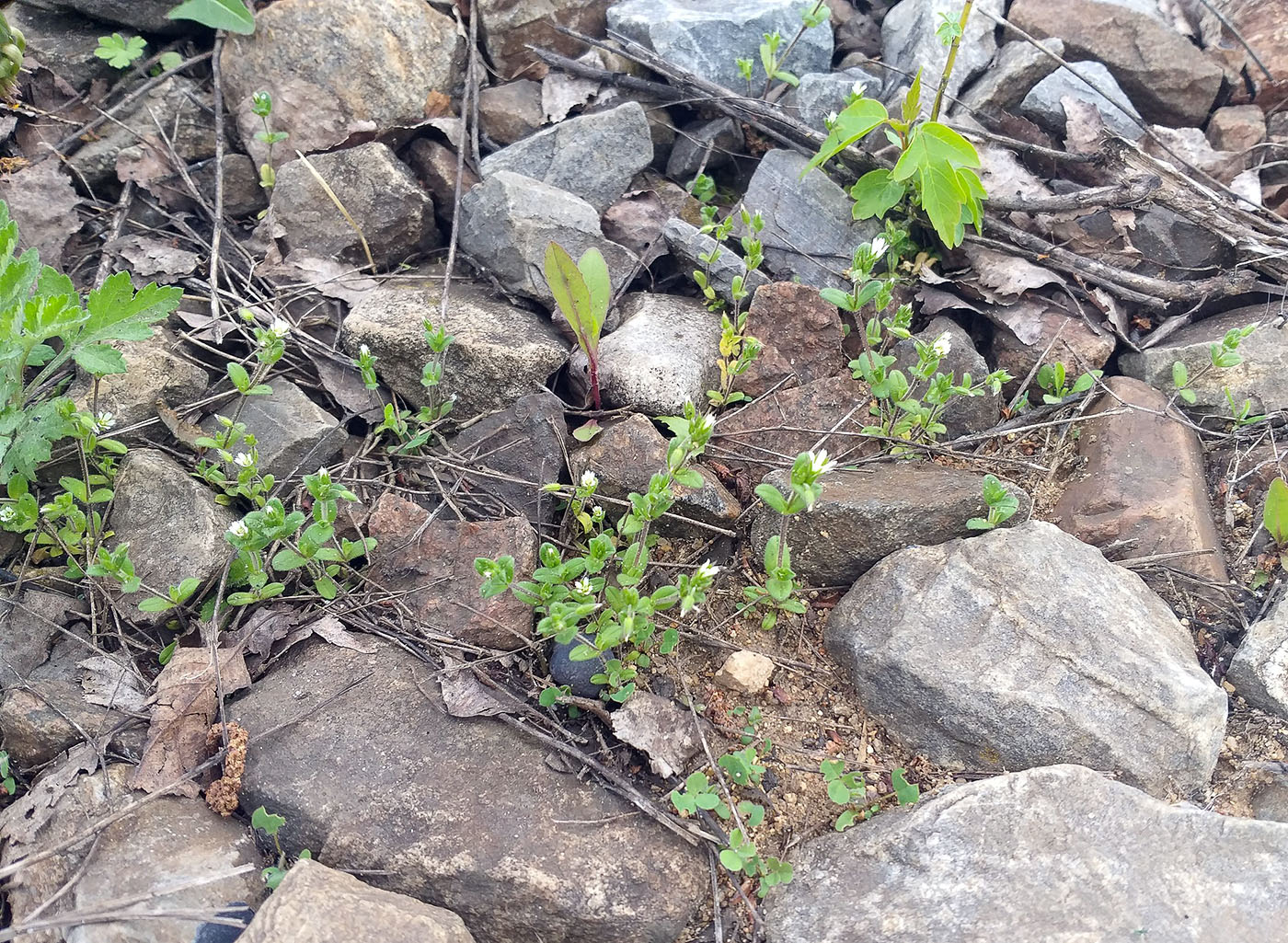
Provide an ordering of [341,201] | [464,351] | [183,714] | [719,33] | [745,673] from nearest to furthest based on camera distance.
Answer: [183,714] < [745,673] < [464,351] < [341,201] < [719,33]

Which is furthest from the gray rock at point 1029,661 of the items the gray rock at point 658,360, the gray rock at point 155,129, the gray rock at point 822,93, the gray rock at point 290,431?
the gray rock at point 155,129

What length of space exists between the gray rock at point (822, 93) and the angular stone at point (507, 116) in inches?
→ 43.7

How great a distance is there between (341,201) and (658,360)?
1.46 m

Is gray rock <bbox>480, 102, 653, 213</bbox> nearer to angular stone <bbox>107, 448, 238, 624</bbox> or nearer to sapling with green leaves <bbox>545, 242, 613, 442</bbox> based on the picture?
sapling with green leaves <bbox>545, 242, 613, 442</bbox>

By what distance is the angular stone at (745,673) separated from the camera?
96.6 inches

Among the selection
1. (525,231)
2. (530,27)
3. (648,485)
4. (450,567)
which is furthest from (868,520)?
(530,27)

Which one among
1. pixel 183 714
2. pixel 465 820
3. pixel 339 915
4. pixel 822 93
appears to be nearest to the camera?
pixel 339 915

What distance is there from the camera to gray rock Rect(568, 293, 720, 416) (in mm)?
3008

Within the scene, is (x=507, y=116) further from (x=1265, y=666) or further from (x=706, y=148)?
(x=1265, y=666)

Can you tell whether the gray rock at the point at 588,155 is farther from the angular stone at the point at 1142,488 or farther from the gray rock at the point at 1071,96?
the angular stone at the point at 1142,488

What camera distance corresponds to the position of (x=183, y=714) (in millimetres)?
2322

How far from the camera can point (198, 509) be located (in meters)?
2.62

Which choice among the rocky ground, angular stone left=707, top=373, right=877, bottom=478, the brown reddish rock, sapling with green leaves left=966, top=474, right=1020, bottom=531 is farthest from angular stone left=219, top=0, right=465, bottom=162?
sapling with green leaves left=966, top=474, right=1020, bottom=531

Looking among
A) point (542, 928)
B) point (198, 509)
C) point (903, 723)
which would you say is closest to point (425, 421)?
point (198, 509)
